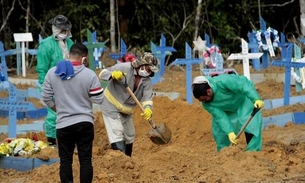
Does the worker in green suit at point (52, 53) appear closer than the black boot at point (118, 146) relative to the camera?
No

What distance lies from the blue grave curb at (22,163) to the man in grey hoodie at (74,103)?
51.3 inches

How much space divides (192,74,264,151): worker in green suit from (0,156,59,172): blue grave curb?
5.71ft

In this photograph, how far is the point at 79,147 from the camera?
21.1 feet

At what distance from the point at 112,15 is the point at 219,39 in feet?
14.0

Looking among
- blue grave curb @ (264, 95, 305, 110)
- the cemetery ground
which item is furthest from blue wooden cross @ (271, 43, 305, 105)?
the cemetery ground

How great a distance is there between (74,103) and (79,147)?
15.6 inches

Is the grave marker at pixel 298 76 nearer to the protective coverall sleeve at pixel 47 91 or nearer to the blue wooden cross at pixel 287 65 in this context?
the blue wooden cross at pixel 287 65

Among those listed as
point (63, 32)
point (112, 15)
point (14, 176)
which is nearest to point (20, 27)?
point (112, 15)

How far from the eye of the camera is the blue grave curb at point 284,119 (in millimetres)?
10562

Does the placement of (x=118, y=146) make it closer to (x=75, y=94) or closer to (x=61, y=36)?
(x=61, y=36)

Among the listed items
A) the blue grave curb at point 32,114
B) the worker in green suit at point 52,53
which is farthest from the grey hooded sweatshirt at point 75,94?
the blue grave curb at point 32,114

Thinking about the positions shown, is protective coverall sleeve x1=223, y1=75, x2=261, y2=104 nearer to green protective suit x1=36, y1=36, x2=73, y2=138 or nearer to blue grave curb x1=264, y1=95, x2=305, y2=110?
green protective suit x1=36, y1=36, x2=73, y2=138

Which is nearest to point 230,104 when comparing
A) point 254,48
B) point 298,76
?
point 298,76

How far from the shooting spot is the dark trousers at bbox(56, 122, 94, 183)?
20.8 feet
